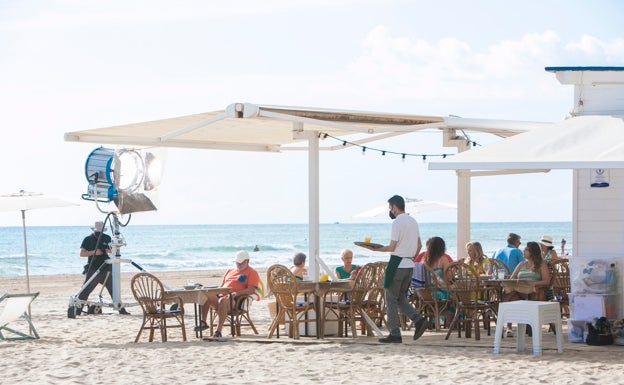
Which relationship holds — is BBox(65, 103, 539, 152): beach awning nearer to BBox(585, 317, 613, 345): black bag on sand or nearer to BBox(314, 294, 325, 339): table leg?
BBox(314, 294, 325, 339): table leg

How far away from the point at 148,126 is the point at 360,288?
9.63 feet

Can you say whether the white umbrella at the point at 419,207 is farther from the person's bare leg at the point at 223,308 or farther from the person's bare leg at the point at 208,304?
the person's bare leg at the point at 223,308

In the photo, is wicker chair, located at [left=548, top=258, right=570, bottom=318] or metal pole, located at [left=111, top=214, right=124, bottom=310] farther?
metal pole, located at [left=111, top=214, right=124, bottom=310]

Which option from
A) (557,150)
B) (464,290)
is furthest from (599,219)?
(557,150)

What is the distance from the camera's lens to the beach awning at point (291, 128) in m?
10.7

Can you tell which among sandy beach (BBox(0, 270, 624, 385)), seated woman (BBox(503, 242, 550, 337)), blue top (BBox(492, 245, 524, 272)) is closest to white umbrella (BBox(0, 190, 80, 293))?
sandy beach (BBox(0, 270, 624, 385))

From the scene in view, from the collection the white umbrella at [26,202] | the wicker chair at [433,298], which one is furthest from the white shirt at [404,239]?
the white umbrella at [26,202]

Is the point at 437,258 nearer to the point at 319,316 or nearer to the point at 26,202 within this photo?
the point at 319,316

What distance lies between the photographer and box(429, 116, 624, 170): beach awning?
27.0 ft

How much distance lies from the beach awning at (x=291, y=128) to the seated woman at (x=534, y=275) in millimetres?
1708

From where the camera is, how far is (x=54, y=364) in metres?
9.08

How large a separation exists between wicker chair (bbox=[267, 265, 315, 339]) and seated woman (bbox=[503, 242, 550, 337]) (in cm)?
194

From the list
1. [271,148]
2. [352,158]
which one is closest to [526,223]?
[352,158]

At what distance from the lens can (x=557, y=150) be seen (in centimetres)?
862
